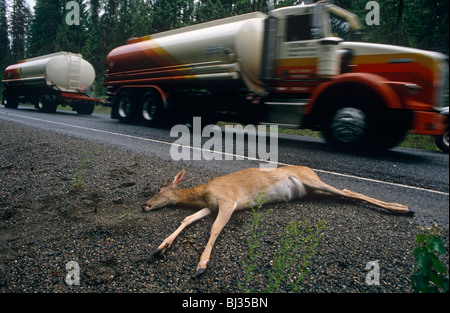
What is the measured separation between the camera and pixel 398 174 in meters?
1.51

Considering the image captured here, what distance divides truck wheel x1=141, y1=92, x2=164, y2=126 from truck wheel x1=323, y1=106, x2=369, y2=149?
3833mm

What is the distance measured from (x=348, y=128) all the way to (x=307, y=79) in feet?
2.19

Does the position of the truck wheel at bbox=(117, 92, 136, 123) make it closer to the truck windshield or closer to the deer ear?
the truck windshield

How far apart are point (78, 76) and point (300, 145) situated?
11.7 metres

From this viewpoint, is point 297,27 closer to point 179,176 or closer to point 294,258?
point 179,176

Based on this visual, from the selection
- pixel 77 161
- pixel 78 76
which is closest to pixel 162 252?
pixel 77 161

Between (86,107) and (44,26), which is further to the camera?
(86,107)

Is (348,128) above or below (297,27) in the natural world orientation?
below

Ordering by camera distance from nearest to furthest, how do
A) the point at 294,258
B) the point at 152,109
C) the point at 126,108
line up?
1. the point at 294,258
2. the point at 152,109
3. the point at 126,108

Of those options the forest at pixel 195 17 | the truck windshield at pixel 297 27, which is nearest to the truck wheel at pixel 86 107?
the forest at pixel 195 17

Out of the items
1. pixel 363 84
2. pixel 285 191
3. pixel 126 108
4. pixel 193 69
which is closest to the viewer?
pixel 363 84

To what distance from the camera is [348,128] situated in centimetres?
178

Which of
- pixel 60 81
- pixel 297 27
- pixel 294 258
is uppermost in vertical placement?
pixel 60 81

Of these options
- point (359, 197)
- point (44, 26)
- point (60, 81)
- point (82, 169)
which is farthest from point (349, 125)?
point (60, 81)
